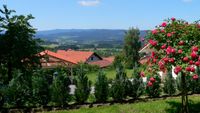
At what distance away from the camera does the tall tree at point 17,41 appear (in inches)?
583

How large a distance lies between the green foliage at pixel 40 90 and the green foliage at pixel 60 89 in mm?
239

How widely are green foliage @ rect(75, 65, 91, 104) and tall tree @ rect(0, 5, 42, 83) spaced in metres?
2.08

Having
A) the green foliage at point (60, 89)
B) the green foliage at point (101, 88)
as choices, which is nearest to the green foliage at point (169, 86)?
the green foliage at point (101, 88)

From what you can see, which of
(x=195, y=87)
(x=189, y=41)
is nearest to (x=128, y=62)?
(x=195, y=87)

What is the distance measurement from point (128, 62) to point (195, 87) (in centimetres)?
6778

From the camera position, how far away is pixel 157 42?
12.7 metres

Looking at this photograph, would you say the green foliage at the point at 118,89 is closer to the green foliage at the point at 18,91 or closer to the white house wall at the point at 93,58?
the green foliage at the point at 18,91

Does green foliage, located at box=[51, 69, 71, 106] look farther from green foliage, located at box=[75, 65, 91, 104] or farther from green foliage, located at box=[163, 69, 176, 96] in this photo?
green foliage, located at box=[163, 69, 176, 96]

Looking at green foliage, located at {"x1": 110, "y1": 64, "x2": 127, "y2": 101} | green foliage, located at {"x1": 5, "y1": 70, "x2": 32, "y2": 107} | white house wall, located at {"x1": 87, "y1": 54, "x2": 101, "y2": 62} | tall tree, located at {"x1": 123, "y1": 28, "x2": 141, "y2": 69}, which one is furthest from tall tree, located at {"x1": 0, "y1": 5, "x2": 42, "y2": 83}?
white house wall, located at {"x1": 87, "y1": 54, "x2": 101, "y2": 62}

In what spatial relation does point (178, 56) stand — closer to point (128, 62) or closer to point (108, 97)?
point (108, 97)

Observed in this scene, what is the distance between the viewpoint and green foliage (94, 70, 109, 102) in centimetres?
1580

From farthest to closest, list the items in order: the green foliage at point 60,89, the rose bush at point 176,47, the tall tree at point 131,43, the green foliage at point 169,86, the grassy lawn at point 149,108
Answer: the tall tree at point 131,43, the green foliage at point 169,86, the green foliage at point 60,89, the grassy lawn at point 149,108, the rose bush at point 176,47

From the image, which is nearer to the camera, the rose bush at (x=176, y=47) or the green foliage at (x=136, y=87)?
the rose bush at (x=176, y=47)

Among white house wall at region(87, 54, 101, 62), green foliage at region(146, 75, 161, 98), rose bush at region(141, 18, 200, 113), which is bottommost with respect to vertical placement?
white house wall at region(87, 54, 101, 62)
